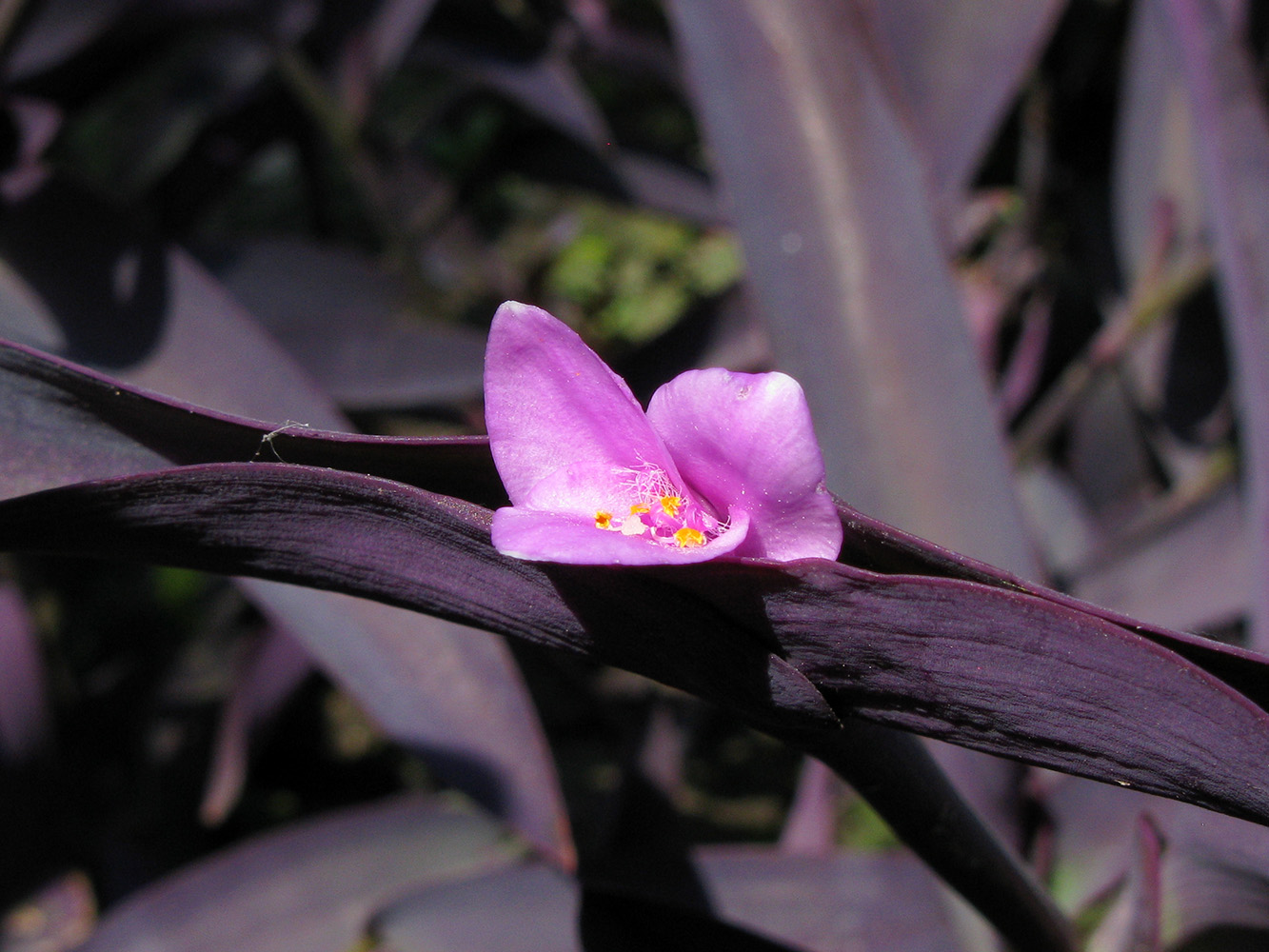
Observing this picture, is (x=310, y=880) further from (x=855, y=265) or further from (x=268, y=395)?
(x=855, y=265)

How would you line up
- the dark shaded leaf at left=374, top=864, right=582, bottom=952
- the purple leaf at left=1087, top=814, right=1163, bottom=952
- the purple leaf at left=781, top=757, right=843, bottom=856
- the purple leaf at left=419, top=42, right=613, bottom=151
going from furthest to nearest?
the purple leaf at left=419, top=42, right=613, bottom=151
the purple leaf at left=781, top=757, right=843, bottom=856
the dark shaded leaf at left=374, top=864, right=582, bottom=952
the purple leaf at left=1087, top=814, right=1163, bottom=952

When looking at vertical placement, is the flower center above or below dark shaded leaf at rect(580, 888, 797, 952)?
above

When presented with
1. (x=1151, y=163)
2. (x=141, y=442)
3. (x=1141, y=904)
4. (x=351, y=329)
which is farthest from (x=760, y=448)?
(x=1151, y=163)

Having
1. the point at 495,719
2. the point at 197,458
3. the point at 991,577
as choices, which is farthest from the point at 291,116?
the point at 991,577

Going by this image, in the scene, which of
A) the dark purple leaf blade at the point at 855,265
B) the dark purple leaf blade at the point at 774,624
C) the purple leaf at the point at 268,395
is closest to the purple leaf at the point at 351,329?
the purple leaf at the point at 268,395

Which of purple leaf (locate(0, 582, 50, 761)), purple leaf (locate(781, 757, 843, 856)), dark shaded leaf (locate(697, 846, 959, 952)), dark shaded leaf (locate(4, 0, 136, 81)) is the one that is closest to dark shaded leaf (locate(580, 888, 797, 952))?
dark shaded leaf (locate(697, 846, 959, 952))

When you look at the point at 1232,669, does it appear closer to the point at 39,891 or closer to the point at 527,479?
the point at 527,479

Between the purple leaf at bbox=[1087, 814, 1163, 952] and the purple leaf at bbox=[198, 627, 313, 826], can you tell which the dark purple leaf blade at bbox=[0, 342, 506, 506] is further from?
the purple leaf at bbox=[198, 627, 313, 826]

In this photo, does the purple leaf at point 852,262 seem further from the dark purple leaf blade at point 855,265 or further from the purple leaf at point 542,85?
the purple leaf at point 542,85
